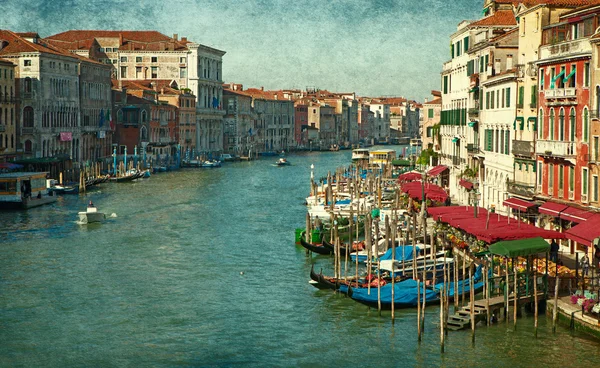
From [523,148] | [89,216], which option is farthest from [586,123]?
[89,216]

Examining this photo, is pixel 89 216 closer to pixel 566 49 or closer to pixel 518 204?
pixel 518 204

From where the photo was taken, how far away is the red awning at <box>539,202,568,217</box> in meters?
19.1

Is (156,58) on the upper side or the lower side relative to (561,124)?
upper

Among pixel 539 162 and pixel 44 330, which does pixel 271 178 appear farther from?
pixel 44 330

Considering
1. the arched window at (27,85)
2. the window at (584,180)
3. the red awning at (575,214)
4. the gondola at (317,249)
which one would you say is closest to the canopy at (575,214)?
the red awning at (575,214)

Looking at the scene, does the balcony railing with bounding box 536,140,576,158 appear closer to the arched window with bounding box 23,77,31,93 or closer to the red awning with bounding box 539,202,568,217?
the red awning with bounding box 539,202,568,217

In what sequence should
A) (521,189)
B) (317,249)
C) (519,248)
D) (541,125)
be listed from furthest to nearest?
(317,249) < (521,189) < (541,125) < (519,248)

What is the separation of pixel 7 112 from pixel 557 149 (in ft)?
98.9

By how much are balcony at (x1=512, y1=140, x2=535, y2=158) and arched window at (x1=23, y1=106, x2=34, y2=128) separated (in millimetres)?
29587

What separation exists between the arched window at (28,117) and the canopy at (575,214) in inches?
1296

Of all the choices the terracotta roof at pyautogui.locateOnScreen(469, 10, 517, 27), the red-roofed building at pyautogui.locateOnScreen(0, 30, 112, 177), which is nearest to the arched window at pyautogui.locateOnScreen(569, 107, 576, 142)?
the terracotta roof at pyautogui.locateOnScreen(469, 10, 517, 27)

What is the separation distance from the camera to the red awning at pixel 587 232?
1616 cm

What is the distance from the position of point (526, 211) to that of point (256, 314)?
682cm

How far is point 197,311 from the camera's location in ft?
58.4
